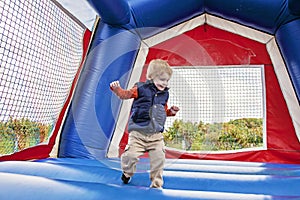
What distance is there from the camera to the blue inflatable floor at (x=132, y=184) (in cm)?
78

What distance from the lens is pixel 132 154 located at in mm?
1042

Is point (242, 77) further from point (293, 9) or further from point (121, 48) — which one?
point (121, 48)

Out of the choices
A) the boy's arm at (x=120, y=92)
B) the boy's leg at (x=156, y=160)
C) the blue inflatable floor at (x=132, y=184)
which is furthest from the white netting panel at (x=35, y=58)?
the boy's leg at (x=156, y=160)

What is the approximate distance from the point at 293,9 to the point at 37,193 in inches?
55.3

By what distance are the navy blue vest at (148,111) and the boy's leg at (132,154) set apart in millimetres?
32

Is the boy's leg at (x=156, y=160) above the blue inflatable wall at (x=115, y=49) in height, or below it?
below

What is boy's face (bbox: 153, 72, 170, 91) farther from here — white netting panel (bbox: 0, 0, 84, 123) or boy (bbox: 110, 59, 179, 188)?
white netting panel (bbox: 0, 0, 84, 123)

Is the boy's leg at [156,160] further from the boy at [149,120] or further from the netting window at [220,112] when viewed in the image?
the netting window at [220,112]

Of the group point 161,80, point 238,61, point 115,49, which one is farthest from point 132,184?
point 238,61

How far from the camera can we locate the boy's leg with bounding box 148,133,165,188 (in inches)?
39.4

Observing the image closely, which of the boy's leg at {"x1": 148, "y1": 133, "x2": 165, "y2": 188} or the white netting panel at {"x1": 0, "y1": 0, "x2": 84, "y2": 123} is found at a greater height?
the white netting panel at {"x1": 0, "y1": 0, "x2": 84, "y2": 123}

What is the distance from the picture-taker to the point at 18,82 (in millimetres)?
1500

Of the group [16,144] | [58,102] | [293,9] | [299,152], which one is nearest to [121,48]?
[58,102]

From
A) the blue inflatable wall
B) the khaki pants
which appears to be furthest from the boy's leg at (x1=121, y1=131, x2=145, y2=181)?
the blue inflatable wall
